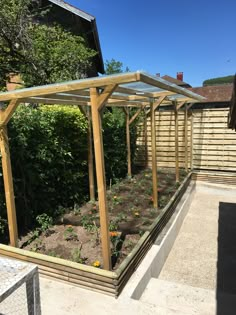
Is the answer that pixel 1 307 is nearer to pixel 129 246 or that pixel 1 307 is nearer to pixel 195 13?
pixel 129 246

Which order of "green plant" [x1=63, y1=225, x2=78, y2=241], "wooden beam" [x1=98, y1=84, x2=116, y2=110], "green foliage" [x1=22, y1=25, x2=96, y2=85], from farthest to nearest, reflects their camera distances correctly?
"green foliage" [x1=22, y1=25, x2=96, y2=85]
"green plant" [x1=63, y1=225, x2=78, y2=241]
"wooden beam" [x1=98, y1=84, x2=116, y2=110]

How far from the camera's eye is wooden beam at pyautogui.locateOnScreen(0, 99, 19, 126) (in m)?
3.28

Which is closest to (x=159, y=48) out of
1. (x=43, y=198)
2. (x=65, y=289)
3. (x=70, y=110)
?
(x=70, y=110)

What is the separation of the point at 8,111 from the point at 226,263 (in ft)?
12.7

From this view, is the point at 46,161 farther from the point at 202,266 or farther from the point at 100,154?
the point at 202,266

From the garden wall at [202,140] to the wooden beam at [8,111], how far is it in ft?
19.6

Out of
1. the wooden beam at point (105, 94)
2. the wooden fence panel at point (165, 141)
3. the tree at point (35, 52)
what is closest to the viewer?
the wooden beam at point (105, 94)

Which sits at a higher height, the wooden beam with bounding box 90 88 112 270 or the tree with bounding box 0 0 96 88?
the tree with bounding box 0 0 96 88

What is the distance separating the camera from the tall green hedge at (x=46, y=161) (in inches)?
160

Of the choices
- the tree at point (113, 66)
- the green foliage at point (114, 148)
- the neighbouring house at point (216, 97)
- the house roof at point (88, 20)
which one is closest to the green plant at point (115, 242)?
the green foliage at point (114, 148)

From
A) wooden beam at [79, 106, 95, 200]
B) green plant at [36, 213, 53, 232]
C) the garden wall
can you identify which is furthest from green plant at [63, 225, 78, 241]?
the garden wall

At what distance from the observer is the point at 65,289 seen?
297cm

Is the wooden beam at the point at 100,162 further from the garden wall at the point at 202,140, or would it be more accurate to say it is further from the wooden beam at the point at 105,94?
the garden wall at the point at 202,140

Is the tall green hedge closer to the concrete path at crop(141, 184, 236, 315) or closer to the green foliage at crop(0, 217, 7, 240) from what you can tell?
the green foliage at crop(0, 217, 7, 240)
